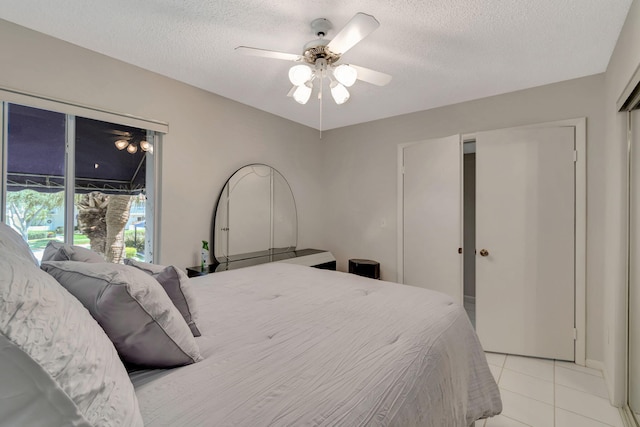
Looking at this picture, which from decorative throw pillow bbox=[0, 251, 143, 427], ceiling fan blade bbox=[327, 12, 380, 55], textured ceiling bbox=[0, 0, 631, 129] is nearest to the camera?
decorative throw pillow bbox=[0, 251, 143, 427]

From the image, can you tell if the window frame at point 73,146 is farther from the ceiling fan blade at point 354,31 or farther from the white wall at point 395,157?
the white wall at point 395,157

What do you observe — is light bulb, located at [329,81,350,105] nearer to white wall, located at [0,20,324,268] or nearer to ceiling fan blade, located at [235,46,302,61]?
ceiling fan blade, located at [235,46,302,61]

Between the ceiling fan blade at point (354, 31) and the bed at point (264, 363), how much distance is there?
1416mm

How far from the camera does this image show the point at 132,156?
2494mm

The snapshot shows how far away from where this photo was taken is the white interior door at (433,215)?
9.99 ft

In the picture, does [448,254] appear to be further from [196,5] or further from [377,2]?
[196,5]

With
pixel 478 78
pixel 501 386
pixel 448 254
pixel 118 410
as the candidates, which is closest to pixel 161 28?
pixel 118 410

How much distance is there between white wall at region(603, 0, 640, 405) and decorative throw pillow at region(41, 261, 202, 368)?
260 cm

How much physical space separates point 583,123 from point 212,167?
3368 millimetres

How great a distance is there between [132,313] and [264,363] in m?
0.44

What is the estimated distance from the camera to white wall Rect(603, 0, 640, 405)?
74.6 inches

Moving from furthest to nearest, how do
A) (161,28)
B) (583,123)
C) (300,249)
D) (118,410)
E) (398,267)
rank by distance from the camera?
1. (300,249)
2. (398,267)
3. (583,123)
4. (161,28)
5. (118,410)

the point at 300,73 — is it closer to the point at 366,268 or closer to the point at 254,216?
the point at 254,216

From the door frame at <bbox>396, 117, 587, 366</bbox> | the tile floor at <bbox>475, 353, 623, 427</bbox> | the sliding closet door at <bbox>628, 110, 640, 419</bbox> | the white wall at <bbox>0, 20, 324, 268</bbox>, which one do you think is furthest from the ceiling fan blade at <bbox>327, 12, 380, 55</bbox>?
the tile floor at <bbox>475, 353, 623, 427</bbox>
